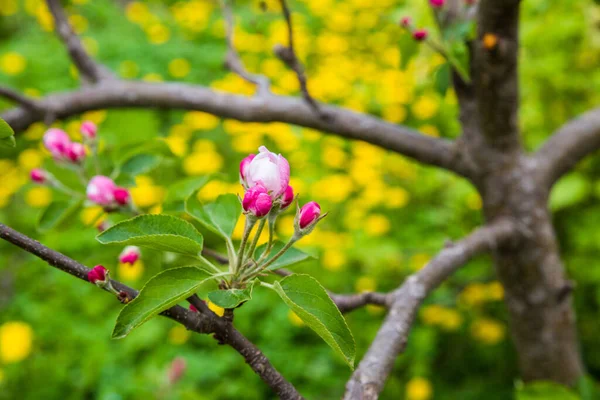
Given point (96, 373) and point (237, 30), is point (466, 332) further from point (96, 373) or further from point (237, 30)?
point (237, 30)

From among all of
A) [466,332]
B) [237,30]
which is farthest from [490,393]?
[237,30]

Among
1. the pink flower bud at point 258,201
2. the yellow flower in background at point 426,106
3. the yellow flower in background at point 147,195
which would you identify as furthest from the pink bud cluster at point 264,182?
the yellow flower in background at point 426,106

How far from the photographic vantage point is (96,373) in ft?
5.18

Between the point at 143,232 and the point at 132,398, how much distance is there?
1174 mm

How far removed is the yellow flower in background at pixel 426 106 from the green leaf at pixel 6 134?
1777 mm

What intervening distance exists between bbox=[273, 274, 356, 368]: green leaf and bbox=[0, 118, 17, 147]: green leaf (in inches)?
9.6

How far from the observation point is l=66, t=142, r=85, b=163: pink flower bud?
2.49 feet

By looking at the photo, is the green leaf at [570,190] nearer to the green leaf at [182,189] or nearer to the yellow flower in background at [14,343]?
the green leaf at [182,189]

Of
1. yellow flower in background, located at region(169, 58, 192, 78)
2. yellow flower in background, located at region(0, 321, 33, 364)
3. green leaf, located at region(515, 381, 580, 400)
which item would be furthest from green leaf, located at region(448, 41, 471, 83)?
yellow flower in background, located at region(169, 58, 192, 78)

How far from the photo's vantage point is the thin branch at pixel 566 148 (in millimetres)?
A: 974

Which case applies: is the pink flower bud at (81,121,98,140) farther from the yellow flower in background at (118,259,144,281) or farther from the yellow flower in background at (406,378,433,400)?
the yellow flower in background at (406,378,433,400)

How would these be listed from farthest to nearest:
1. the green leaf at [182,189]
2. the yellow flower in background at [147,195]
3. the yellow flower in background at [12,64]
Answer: the yellow flower in background at [12,64]
the yellow flower in background at [147,195]
the green leaf at [182,189]

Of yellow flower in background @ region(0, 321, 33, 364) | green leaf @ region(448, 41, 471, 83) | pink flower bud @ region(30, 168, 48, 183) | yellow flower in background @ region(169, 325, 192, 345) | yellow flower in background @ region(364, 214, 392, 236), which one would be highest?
green leaf @ region(448, 41, 471, 83)

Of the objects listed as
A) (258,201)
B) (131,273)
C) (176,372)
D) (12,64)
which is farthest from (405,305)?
(12,64)
